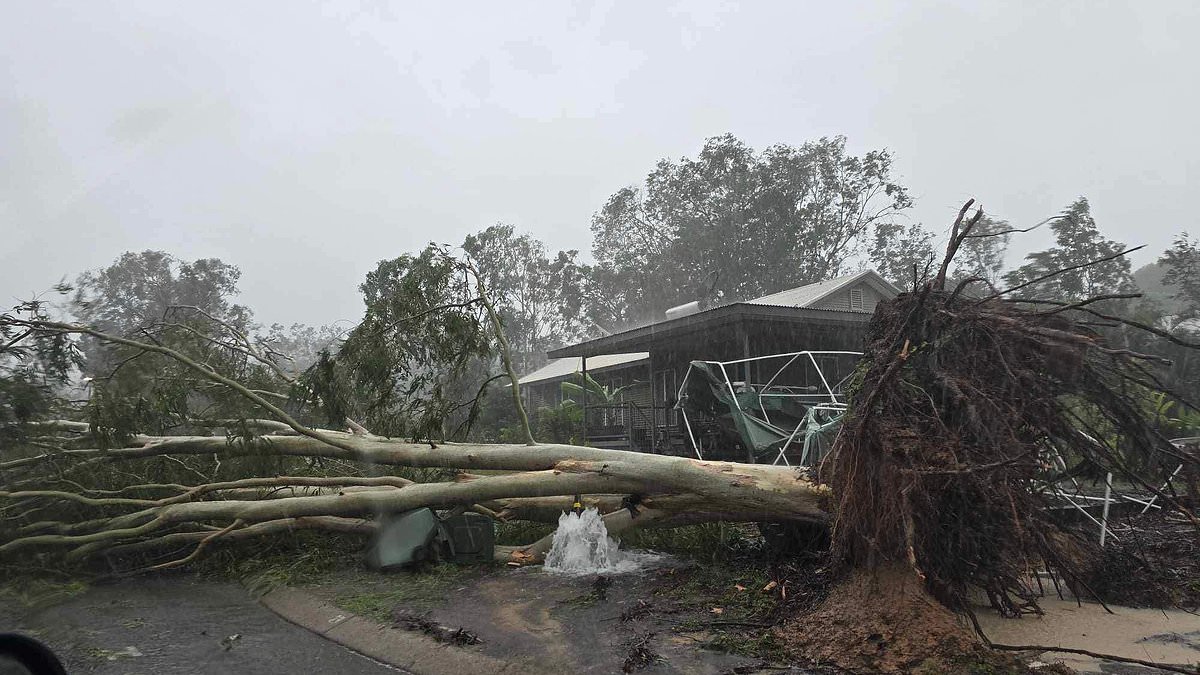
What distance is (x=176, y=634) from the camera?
17.6 feet

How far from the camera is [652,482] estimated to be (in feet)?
21.4

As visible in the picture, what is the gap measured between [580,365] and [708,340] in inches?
526

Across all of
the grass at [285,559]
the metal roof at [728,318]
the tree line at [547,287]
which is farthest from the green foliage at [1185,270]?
the grass at [285,559]

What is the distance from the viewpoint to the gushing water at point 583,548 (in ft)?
22.5

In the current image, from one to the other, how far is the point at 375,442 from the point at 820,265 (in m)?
31.4

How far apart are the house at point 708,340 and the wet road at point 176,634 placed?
728 centimetres

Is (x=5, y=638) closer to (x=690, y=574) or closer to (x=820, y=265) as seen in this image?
(x=690, y=574)

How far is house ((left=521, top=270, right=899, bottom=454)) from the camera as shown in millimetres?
13047

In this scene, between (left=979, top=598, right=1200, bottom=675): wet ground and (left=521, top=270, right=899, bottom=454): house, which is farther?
(left=521, top=270, right=899, bottom=454): house

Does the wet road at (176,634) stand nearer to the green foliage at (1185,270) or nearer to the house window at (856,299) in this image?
the house window at (856,299)

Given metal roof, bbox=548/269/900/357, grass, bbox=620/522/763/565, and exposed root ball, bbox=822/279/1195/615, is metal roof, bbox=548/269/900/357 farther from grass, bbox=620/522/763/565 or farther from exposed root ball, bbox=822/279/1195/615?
exposed root ball, bbox=822/279/1195/615

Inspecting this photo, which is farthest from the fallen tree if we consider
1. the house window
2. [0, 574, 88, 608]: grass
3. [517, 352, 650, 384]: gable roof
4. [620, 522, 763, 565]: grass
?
[517, 352, 650, 384]: gable roof

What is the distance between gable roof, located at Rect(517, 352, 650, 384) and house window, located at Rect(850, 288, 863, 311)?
5096 millimetres

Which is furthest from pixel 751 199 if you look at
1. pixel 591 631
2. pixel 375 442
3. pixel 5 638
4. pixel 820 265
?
pixel 5 638
